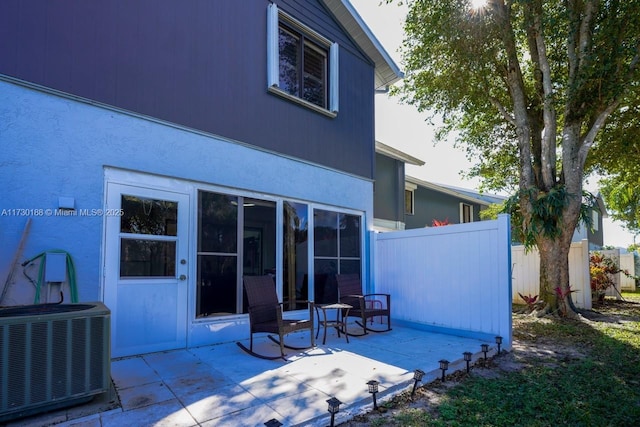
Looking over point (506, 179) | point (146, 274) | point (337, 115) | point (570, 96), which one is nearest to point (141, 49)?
point (146, 274)

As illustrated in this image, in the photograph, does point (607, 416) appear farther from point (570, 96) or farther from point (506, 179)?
point (506, 179)

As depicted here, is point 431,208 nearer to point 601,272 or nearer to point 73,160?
point 601,272

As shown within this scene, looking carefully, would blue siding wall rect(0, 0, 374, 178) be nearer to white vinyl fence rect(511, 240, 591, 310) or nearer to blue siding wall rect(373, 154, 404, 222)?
blue siding wall rect(373, 154, 404, 222)

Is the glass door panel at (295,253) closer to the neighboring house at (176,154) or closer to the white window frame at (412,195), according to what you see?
the neighboring house at (176,154)

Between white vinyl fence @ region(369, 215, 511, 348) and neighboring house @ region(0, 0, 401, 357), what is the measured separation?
38.3 inches

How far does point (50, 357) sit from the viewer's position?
9.00 ft

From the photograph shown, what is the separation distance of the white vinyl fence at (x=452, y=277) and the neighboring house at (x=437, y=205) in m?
7.50

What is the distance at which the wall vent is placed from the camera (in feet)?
8.50

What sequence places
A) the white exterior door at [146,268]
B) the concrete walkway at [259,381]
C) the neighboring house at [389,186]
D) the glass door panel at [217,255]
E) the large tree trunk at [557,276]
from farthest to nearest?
the neighboring house at [389,186]
the large tree trunk at [557,276]
the glass door panel at [217,255]
the white exterior door at [146,268]
the concrete walkway at [259,381]

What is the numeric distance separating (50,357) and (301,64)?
550 centimetres

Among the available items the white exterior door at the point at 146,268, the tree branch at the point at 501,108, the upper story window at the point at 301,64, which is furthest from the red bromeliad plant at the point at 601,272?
the white exterior door at the point at 146,268

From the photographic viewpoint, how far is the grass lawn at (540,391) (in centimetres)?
285

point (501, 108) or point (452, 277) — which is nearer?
point (452, 277)

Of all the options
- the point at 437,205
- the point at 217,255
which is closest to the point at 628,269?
the point at 437,205
